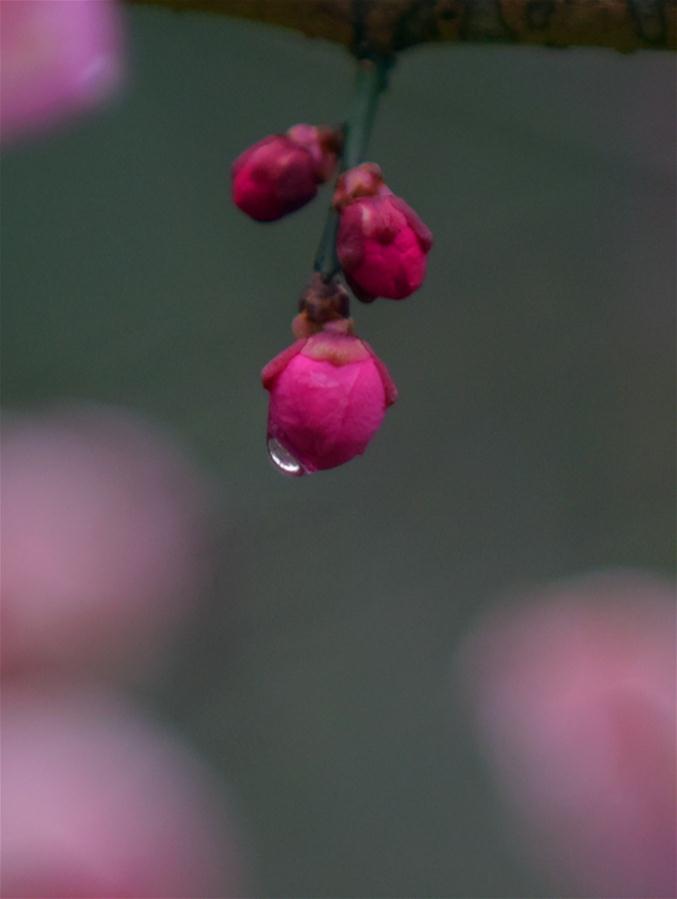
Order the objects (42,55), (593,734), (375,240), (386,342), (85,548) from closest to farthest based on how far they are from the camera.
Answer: (375,240), (42,55), (593,734), (85,548), (386,342)

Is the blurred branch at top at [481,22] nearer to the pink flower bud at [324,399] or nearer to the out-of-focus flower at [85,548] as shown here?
the pink flower bud at [324,399]

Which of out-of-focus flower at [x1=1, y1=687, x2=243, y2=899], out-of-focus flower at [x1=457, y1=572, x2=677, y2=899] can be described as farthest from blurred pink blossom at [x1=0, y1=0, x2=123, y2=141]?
out-of-focus flower at [x1=457, y1=572, x2=677, y2=899]

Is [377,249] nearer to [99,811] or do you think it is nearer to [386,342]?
[99,811]

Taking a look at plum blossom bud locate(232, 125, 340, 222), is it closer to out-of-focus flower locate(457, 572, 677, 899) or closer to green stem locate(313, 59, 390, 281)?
green stem locate(313, 59, 390, 281)

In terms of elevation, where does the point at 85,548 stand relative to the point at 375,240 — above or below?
above

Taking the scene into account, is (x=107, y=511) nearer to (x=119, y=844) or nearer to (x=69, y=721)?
(x=69, y=721)

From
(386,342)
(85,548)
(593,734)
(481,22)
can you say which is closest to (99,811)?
(85,548)
